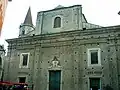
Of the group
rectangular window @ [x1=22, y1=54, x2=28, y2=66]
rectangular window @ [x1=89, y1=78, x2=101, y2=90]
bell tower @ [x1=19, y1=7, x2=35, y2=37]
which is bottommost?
rectangular window @ [x1=89, y1=78, x2=101, y2=90]

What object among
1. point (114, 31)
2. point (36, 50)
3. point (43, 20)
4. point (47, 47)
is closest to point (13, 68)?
point (36, 50)

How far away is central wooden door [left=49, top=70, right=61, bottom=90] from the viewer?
62.5 ft

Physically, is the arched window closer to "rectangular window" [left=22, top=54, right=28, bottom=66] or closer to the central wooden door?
"rectangular window" [left=22, top=54, right=28, bottom=66]

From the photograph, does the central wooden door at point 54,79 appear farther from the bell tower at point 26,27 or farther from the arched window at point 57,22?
the bell tower at point 26,27

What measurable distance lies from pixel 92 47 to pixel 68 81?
4231 millimetres

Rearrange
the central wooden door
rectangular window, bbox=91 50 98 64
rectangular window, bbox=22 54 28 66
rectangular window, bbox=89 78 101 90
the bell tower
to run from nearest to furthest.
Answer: rectangular window, bbox=89 78 101 90, rectangular window, bbox=91 50 98 64, the central wooden door, rectangular window, bbox=22 54 28 66, the bell tower

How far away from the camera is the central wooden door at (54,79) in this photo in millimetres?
19056

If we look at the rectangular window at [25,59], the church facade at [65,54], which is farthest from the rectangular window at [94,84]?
the rectangular window at [25,59]

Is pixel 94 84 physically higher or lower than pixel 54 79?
lower

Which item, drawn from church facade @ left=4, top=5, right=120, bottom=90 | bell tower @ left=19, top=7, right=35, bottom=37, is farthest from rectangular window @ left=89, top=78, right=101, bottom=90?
bell tower @ left=19, top=7, right=35, bottom=37

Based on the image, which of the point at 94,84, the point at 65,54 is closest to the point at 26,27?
the point at 65,54

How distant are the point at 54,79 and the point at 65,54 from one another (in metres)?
2.92

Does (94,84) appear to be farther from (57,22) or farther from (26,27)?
(26,27)

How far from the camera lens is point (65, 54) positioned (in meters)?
19.4
